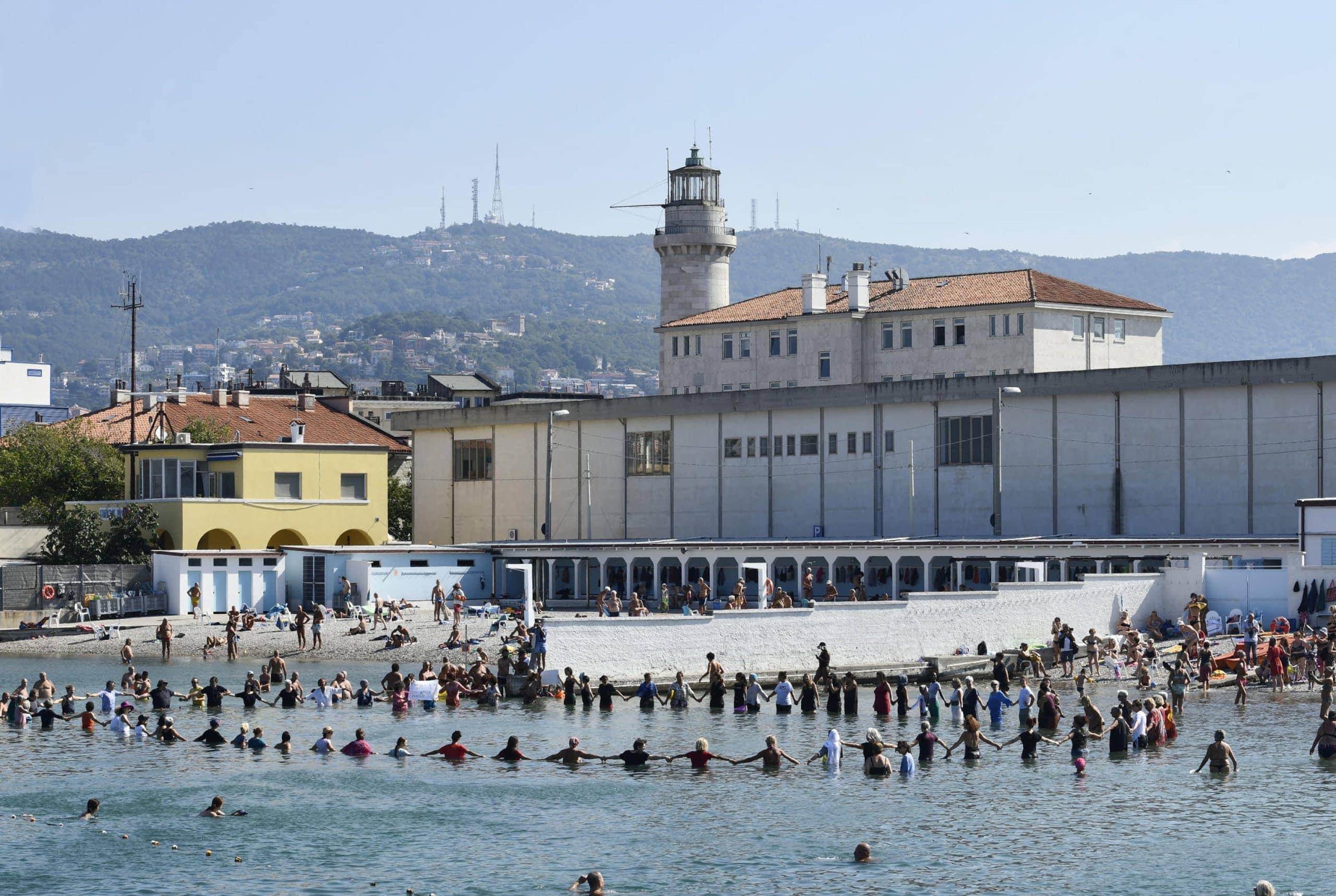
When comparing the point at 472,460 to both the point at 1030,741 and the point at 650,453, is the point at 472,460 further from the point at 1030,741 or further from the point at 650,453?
the point at 1030,741

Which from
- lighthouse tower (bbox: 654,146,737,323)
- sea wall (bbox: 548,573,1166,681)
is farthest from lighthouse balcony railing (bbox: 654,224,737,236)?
sea wall (bbox: 548,573,1166,681)

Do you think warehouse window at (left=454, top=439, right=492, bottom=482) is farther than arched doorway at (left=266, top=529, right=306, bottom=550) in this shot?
Yes

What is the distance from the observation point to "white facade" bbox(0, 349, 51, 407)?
176 metres

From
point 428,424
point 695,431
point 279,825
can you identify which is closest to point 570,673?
point 279,825

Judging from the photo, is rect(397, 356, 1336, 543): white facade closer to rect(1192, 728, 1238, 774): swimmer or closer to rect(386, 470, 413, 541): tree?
rect(386, 470, 413, 541): tree

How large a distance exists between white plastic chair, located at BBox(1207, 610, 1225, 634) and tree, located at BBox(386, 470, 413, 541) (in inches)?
2189

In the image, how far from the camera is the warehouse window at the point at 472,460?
90750 mm

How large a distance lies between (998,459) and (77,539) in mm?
37740

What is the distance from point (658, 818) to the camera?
3350 cm

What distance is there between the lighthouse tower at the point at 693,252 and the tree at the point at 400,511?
740 inches

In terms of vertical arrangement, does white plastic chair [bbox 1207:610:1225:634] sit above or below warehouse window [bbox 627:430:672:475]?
below

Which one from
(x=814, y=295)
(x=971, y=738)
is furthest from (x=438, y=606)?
(x=814, y=295)

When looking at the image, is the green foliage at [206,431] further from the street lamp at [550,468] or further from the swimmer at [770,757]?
the swimmer at [770,757]

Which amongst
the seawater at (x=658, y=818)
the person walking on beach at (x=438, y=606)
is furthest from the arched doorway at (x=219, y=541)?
the seawater at (x=658, y=818)
